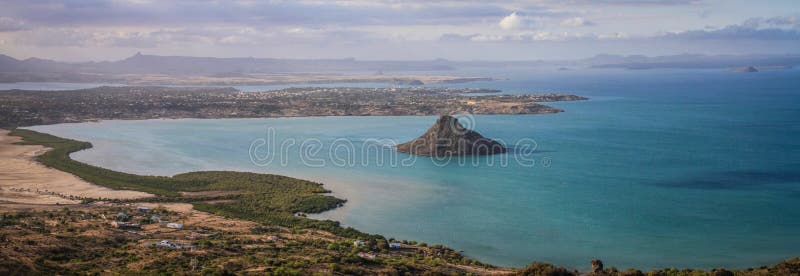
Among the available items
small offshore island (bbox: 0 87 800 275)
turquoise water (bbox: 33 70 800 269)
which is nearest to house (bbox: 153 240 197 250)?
small offshore island (bbox: 0 87 800 275)

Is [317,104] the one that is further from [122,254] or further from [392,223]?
[122,254]

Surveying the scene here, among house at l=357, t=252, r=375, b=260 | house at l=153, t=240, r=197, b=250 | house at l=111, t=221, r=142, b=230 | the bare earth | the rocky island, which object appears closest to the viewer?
house at l=357, t=252, r=375, b=260

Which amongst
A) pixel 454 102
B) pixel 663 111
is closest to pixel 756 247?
pixel 663 111

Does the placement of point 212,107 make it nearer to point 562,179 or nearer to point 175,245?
point 562,179

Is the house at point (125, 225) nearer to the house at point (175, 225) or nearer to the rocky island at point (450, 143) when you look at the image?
the house at point (175, 225)

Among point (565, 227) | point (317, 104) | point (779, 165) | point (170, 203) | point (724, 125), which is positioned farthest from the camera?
point (317, 104)

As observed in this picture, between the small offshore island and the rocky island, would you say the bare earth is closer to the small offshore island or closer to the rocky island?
the small offshore island
